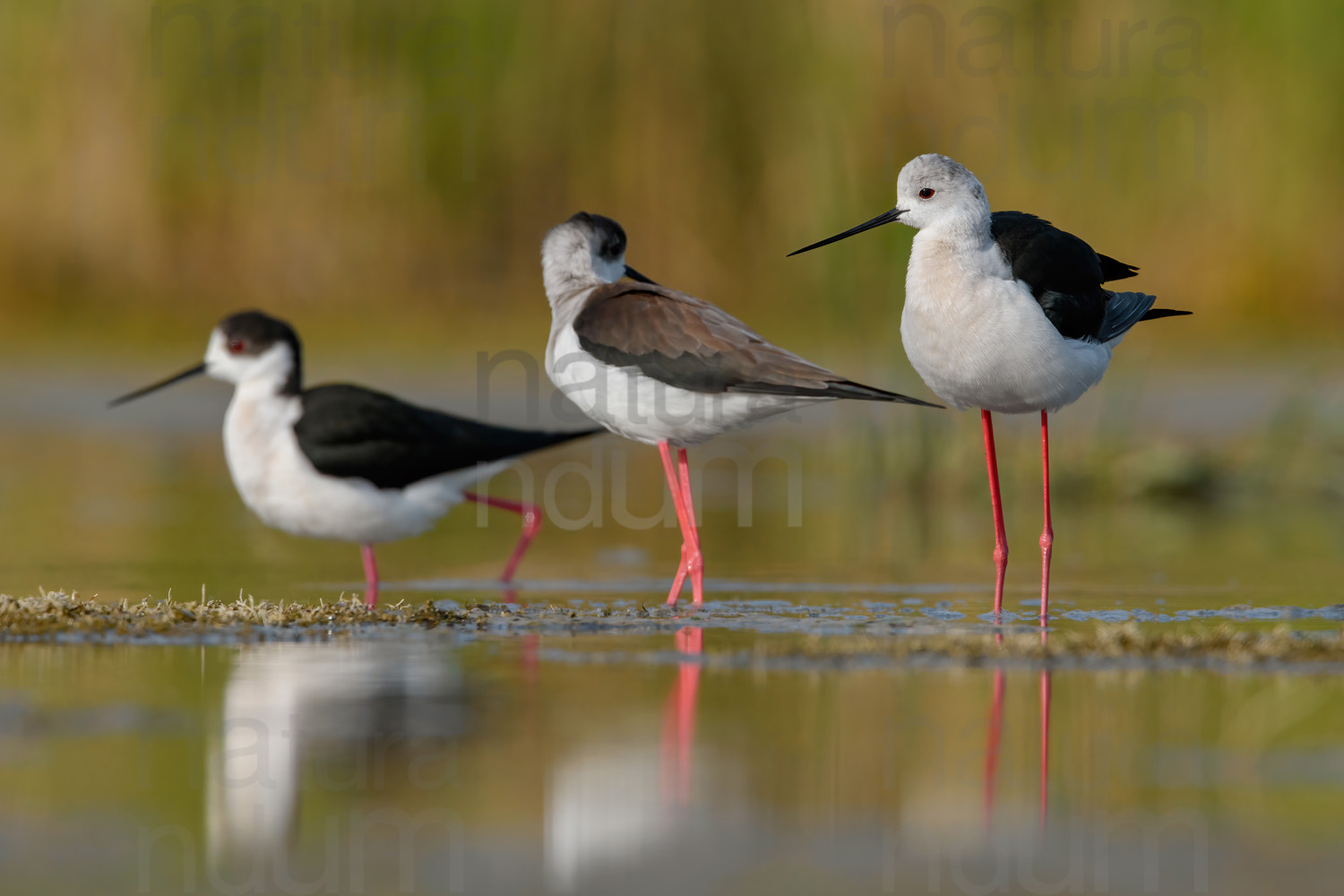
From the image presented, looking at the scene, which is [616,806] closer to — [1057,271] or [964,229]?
[964,229]

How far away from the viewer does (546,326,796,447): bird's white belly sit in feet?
20.9

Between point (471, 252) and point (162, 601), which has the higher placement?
point (471, 252)

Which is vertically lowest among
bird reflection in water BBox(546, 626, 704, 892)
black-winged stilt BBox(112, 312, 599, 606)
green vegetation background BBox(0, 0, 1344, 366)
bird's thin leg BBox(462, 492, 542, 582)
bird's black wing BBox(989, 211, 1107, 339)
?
bird reflection in water BBox(546, 626, 704, 892)

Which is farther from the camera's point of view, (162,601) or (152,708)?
(162,601)

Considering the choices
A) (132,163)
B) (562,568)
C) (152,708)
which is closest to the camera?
(152,708)

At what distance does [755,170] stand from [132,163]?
4672mm

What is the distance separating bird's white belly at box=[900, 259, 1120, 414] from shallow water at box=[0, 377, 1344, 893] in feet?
2.44

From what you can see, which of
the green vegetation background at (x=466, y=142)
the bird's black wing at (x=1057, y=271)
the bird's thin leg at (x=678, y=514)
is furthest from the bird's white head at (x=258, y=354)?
the green vegetation background at (x=466, y=142)

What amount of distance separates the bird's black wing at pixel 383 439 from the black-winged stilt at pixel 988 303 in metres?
1.85

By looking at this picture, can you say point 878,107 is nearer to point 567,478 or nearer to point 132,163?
point 567,478

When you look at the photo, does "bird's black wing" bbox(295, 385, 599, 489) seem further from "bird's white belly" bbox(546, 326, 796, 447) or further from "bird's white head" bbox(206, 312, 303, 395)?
"bird's white belly" bbox(546, 326, 796, 447)

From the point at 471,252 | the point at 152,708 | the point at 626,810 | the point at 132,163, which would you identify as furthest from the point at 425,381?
the point at 626,810

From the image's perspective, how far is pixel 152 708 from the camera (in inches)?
173

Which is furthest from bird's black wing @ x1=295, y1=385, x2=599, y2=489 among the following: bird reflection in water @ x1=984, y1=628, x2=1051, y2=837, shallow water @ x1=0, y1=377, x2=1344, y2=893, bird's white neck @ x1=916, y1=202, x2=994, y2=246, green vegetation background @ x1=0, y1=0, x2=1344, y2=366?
green vegetation background @ x1=0, y1=0, x2=1344, y2=366
